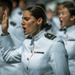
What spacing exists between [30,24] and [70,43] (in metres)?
0.94

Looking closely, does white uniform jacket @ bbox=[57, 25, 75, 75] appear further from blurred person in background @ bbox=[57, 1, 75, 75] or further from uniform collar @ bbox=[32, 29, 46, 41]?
uniform collar @ bbox=[32, 29, 46, 41]

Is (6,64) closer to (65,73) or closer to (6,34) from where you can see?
(6,34)

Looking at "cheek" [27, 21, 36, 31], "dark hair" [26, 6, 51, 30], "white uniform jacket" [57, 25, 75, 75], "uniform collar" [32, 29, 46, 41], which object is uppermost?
"dark hair" [26, 6, 51, 30]

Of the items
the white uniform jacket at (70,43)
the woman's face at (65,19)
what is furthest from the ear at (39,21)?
the woman's face at (65,19)

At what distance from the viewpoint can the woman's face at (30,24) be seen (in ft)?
14.4

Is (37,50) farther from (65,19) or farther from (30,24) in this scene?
(65,19)

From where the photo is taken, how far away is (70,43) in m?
5.15

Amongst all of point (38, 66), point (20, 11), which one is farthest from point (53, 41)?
point (20, 11)

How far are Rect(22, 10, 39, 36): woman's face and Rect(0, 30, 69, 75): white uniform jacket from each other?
75 millimetres

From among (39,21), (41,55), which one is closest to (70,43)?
(39,21)

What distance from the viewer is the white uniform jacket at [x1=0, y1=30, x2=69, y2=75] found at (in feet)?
13.4

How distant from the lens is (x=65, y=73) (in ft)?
13.5

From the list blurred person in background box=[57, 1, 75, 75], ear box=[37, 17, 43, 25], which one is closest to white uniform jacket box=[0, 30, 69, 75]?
ear box=[37, 17, 43, 25]

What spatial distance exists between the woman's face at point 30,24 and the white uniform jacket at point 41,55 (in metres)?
0.07
